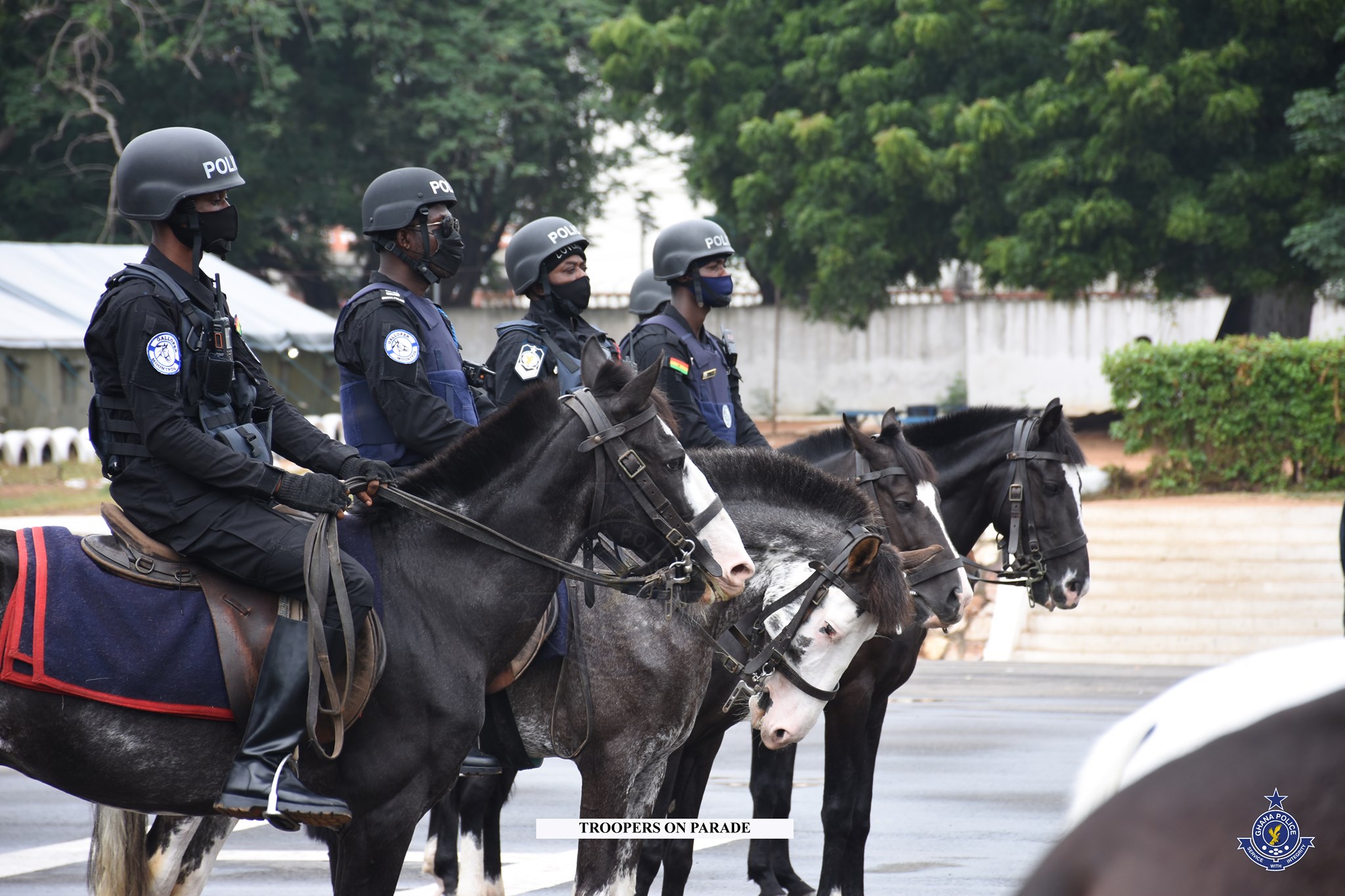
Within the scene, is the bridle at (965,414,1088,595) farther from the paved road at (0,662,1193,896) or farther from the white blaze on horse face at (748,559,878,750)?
the white blaze on horse face at (748,559,878,750)

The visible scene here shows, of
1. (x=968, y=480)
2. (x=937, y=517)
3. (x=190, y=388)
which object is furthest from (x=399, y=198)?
(x=968, y=480)

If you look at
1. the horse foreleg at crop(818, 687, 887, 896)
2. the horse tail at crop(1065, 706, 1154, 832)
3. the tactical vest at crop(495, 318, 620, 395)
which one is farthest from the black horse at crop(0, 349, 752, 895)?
the horse tail at crop(1065, 706, 1154, 832)

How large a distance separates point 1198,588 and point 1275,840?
15.1 m

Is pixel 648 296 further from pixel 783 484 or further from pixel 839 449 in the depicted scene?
pixel 783 484

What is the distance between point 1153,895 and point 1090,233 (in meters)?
23.6

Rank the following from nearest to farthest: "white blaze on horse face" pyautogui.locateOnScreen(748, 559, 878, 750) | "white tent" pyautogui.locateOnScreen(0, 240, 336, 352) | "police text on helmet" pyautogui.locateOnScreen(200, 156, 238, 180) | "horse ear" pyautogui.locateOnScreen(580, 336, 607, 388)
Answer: "police text on helmet" pyautogui.locateOnScreen(200, 156, 238, 180), "horse ear" pyautogui.locateOnScreen(580, 336, 607, 388), "white blaze on horse face" pyautogui.locateOnScreen(748, 559, 878, 750), "white tent" pyautogui.locateOnScreen(0, 240, 336, 352)

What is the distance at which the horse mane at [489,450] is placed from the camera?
4.79 meters

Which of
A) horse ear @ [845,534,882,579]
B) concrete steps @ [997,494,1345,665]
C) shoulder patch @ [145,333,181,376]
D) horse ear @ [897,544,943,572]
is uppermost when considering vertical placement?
shoulder patch @ [145,333,181,376]

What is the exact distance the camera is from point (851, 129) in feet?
87.6

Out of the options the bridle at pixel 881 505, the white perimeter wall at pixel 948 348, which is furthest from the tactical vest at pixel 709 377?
the white perimeter wall at pixel 948 348

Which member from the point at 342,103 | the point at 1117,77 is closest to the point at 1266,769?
the point at 1117,77

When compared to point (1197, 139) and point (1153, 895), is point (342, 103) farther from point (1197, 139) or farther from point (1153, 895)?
point (1153, 895)

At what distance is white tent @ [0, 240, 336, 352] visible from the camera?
92.9ft
